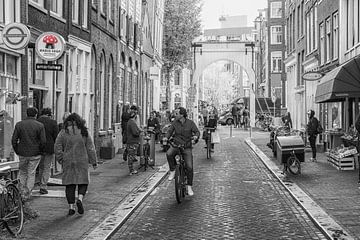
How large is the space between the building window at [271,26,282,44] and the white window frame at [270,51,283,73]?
1.29 meters

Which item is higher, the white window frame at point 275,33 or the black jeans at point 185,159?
the white window frame at point 275,33

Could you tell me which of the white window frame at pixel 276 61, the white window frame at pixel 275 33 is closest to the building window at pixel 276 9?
the white window frame at pixel 275 33

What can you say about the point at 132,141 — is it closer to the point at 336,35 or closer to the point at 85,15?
the point at 85,15

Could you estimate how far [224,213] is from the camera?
437 inches

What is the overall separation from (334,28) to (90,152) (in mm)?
19144

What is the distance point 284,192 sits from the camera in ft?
46.3

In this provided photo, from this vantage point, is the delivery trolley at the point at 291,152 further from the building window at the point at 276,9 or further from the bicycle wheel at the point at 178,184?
the building window at the point at 276,9

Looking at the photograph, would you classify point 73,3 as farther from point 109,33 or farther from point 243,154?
point 243,154

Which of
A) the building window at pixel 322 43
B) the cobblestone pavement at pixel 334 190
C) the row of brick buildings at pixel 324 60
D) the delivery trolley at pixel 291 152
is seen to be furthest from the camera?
the building window at pixel 322 43

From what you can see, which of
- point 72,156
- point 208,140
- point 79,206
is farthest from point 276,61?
point 79,206

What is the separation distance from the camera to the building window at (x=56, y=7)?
1821 cm

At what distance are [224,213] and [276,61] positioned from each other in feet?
196

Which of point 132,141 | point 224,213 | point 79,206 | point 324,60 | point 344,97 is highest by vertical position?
point 324,60

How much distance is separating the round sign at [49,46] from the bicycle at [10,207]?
15.8 ft
